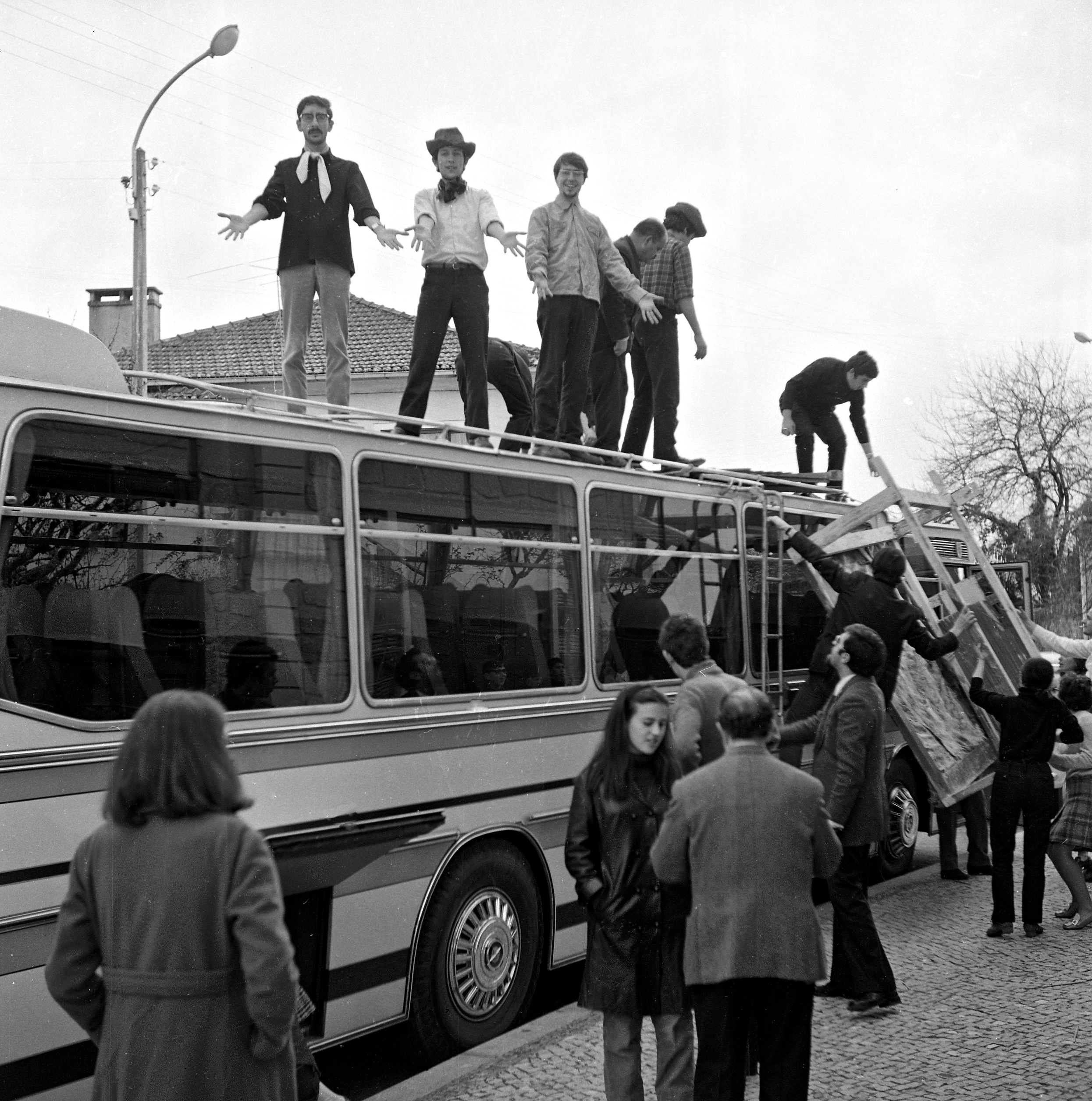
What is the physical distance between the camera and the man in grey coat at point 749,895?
185 inches

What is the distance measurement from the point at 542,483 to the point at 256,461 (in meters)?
2.13

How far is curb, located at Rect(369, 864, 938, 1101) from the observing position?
6172 millimetres

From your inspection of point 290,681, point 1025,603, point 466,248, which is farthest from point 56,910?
point 1025,603

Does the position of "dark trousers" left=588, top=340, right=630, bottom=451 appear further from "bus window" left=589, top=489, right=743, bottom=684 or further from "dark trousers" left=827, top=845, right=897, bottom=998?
"dark trousers" left=827, top=845, right=897, bottom=998

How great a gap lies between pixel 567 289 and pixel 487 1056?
538 centimetres

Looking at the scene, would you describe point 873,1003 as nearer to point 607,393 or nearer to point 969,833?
point 969,833

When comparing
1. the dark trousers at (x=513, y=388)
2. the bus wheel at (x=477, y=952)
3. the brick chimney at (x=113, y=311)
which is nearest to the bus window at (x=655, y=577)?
the bus wheel at (x=477, y=952)

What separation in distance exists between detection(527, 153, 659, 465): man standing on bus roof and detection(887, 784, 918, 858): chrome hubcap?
13.1 ft

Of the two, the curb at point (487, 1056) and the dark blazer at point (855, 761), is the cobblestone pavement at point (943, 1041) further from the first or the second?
the dark blazer at point (855, 761)

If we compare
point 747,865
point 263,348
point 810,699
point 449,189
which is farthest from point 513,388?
point 263,348

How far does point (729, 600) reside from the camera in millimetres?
9648

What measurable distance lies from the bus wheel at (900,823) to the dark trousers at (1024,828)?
2.10 meters

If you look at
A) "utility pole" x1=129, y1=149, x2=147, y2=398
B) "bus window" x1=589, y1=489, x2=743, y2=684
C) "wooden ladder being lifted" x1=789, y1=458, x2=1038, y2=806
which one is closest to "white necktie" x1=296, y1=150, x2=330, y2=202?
"bus window" x1=589, y1=489, x2=743, y2=684

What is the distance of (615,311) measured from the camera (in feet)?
35.7
